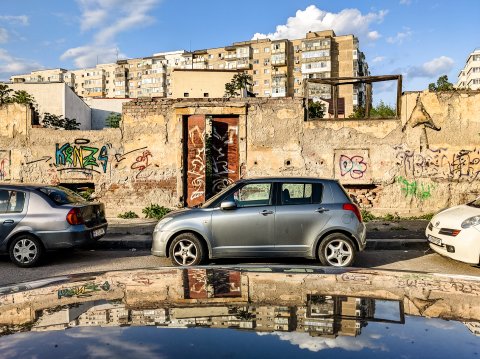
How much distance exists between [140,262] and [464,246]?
5577 mm

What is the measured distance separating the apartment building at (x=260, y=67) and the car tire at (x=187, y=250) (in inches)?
2912

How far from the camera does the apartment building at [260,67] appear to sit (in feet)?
328

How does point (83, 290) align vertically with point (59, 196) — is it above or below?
below

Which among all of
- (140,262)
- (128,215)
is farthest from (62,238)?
(128,215)

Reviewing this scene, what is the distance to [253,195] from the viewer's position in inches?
323

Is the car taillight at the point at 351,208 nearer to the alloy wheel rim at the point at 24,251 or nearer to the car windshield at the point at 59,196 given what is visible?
the car windshield at the point at 59,196

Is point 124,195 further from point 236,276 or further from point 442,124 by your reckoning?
point 236,276

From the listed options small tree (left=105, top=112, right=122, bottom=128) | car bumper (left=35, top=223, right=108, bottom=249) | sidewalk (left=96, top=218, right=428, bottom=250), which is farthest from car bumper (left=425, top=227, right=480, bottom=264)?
small tree (left=105, top=112, right=122, bottom=128)

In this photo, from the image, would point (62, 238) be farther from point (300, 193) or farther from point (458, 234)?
point (458, 234)

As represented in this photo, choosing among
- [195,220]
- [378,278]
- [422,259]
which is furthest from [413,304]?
[422,259]

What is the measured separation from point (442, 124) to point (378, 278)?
11852 mm

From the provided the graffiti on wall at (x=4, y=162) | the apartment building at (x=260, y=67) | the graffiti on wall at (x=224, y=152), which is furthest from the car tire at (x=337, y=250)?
the apartment building at (x=260, y=67)

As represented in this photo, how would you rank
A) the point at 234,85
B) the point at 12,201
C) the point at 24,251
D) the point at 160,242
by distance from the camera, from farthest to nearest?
the point at 234,85
the point at 12,201
the point at 24,251
the point at 160,242

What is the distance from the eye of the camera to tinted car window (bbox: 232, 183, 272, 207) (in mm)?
8094
